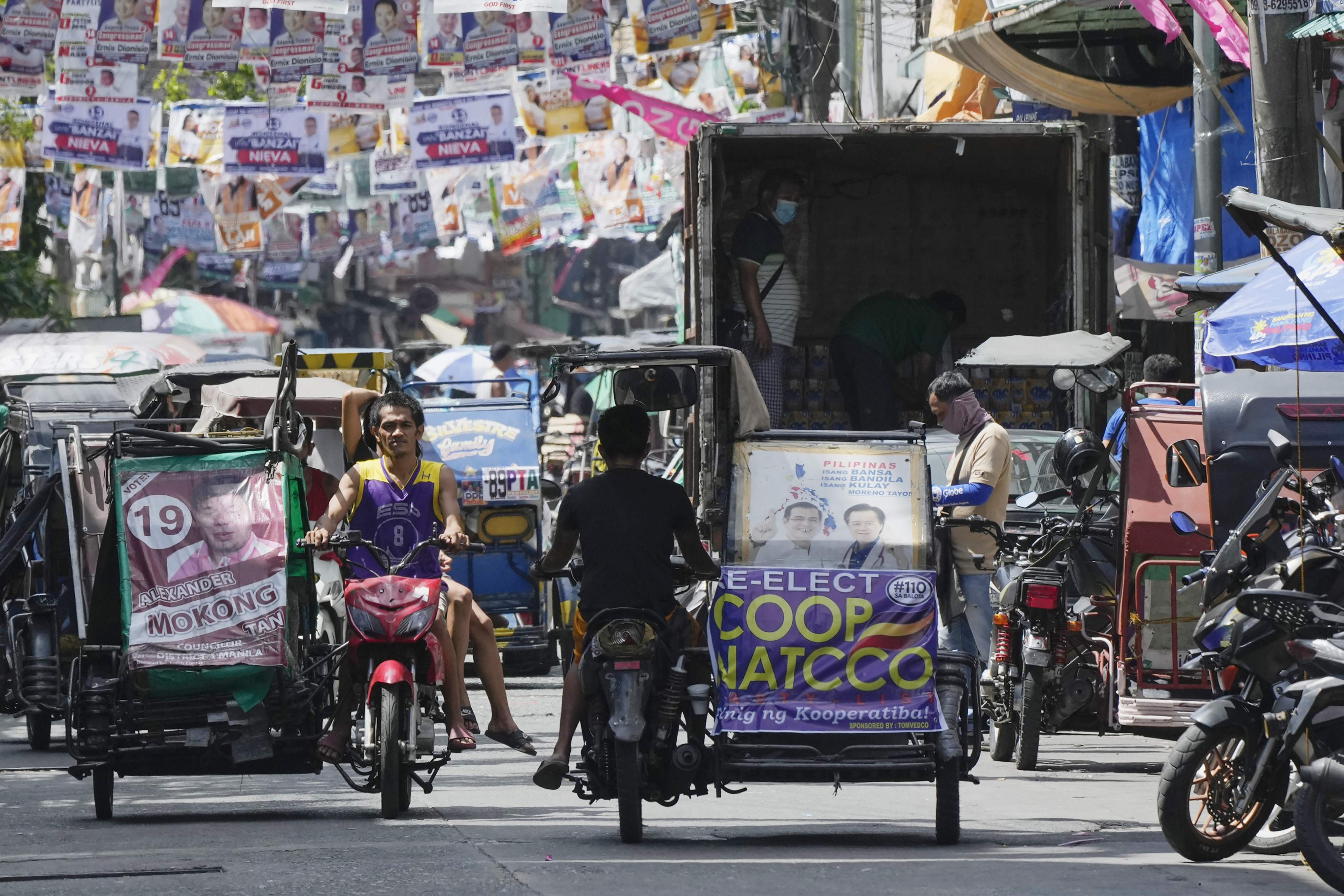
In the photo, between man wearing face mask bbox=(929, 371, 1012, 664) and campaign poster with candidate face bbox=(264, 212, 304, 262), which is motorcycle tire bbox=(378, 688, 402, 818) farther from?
campaign poster with candidate face bbox=(264, 212, 304, 262)

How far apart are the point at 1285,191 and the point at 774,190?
14.4 feet

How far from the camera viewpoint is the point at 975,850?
25.3ft

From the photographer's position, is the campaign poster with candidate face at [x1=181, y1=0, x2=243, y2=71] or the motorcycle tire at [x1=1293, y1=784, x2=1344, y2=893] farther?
the campaign poster with candidate face at [x1=181, y1=0, x2=243, y2=71]

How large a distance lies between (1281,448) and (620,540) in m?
2.52

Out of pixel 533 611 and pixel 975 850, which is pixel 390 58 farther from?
pixel 975 850

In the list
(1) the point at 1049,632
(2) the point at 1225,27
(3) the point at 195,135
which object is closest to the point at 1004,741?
(1) the point at 1049,632

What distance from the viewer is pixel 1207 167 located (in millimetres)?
15133

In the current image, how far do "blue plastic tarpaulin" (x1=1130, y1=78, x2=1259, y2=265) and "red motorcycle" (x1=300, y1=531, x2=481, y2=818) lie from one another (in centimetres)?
1098

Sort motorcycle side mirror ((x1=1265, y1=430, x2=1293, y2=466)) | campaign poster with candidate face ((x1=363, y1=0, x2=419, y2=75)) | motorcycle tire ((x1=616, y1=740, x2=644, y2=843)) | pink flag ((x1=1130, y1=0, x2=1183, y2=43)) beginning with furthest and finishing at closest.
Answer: campaign poster with candidate face ((x1=363, y1=0, x2=419, y2=75)) < pink flag ((x1=1130, y1=0, x2=1183, y2=43)) < motorcycle side mirror ((x1=1265, y1=430, x2=1293, y2=466)) < motorcycle tire ((x1=616, y1=740, x2=644, y2=843))

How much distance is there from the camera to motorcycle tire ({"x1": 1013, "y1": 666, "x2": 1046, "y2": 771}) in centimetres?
1041

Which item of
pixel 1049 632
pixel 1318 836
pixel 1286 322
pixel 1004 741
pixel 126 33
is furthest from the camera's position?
pixel 126 33

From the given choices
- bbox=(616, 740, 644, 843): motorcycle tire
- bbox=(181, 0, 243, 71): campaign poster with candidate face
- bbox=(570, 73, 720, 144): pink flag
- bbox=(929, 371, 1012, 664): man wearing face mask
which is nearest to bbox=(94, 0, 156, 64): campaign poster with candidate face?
bbox=(181, 0, 243, 71): campaign poster with candidate face

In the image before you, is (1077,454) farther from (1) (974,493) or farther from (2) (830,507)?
(2) (830,507)

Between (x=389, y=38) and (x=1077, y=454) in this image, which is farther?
(x=389, y=38)
